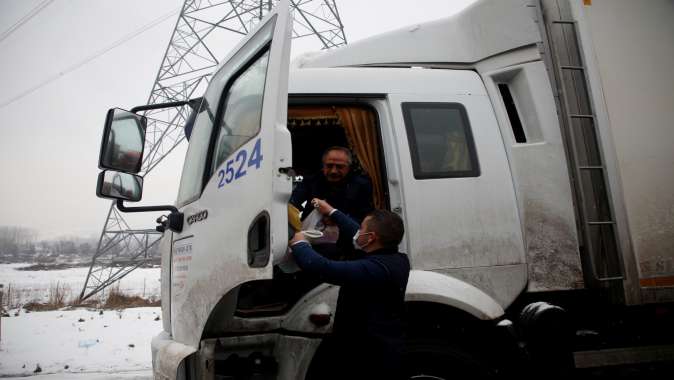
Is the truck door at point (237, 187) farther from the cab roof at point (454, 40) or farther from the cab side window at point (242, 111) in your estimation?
the cab roof at point (454, 40)

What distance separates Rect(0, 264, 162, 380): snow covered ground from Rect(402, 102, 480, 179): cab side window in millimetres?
4814

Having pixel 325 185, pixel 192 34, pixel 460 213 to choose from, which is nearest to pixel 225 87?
pixel 325 185

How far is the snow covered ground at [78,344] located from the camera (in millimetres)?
5711

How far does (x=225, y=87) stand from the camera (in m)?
2.48

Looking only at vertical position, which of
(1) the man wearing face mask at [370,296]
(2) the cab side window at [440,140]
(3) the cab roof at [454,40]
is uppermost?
(3) the cab roof at [454,40]

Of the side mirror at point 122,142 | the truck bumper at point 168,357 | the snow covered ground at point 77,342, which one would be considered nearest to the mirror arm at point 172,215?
the side mirror at point 122,142

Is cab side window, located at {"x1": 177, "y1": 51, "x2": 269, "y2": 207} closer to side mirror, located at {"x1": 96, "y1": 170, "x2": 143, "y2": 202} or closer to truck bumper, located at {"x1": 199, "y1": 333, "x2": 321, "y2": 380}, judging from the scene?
side mirror, located at {"x1": 96, "y1": 170, "x2": 143, "y2": 202}

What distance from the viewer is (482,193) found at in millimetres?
2465

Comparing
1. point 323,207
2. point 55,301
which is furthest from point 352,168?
point 55,301

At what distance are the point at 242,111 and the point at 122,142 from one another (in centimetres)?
85

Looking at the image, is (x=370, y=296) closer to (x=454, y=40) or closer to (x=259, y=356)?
(x=259, y=356)

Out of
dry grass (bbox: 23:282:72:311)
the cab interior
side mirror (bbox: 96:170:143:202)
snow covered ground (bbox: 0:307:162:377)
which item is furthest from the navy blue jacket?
dry grass (bbox: 23:282:72:311)

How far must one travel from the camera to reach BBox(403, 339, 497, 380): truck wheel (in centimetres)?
214

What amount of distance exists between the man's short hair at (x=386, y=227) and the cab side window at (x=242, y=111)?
26.7 inches
